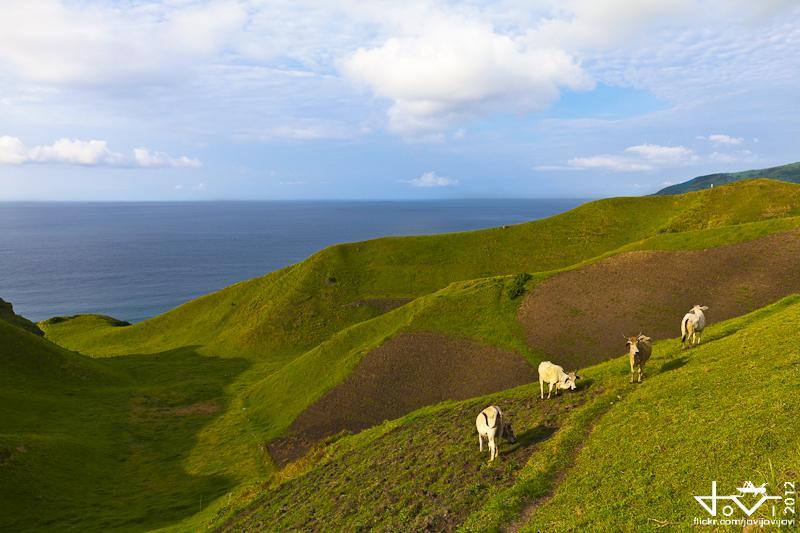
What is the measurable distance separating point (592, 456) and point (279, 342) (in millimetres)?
67989

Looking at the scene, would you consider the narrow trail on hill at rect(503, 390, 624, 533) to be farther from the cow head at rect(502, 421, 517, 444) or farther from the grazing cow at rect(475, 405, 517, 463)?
the grazing cow at rect(475, 405, 517, 463)

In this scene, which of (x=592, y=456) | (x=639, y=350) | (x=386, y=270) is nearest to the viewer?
(x=592, y=456)

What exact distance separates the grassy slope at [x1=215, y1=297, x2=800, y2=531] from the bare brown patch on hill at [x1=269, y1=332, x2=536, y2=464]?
11.7 m

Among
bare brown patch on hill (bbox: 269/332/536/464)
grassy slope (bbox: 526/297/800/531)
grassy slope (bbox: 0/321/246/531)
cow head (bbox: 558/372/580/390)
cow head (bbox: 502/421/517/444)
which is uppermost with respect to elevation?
grassy slope (bbox: 526/297/800/531)

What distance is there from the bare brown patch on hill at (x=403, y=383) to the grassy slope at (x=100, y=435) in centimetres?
990

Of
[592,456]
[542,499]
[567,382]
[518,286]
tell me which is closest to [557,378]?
[567,382]

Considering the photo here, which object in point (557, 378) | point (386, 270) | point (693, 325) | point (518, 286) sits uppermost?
point (693, 325)

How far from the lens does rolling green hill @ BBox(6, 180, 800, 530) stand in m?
36.4

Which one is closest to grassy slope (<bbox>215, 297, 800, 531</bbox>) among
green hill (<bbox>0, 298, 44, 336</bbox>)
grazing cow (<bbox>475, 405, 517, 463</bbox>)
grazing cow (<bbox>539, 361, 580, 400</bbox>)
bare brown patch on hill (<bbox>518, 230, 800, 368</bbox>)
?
grazing cow (<bbox>475, 405, 517, 463</bbox>)

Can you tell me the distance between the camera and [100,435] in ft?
154

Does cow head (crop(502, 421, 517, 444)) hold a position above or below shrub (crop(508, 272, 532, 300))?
below

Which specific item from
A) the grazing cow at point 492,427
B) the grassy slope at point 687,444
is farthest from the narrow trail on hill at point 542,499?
the grazing cow at point 492,427

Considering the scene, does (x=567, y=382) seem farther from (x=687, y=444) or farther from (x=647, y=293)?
(x=647, y=293)

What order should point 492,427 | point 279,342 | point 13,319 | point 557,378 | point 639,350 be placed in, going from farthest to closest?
1. point 13,319
2. point 279,342
3. point 557,378
4. point 639,350
5. point 492,427
